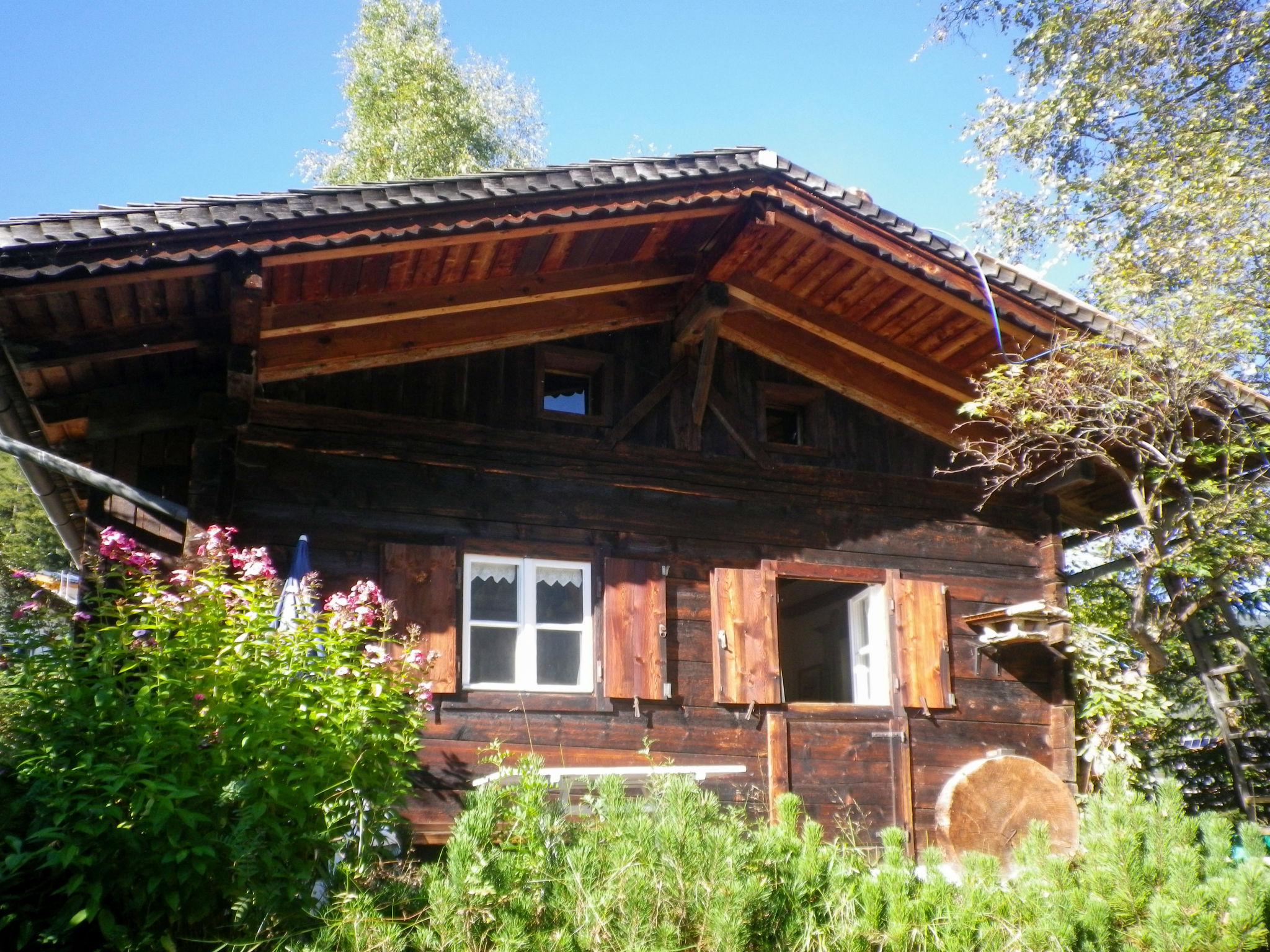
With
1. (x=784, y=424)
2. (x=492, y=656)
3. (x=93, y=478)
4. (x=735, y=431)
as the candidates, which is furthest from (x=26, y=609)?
(x=784, y=424)

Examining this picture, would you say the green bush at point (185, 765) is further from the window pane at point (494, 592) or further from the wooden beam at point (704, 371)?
the wooden beam at point (704, 371)

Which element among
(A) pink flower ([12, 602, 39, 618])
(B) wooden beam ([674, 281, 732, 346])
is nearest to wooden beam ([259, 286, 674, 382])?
(B) wooden beam ([674, 281, 732, 346])

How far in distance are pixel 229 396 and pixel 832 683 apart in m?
8.78

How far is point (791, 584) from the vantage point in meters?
13.0

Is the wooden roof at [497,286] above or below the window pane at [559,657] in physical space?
above

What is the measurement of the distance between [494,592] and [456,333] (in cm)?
188

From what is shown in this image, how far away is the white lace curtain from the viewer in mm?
8255

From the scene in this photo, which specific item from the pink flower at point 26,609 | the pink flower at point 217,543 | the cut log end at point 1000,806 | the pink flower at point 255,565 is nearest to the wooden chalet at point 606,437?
the cut log end at point 1000,806

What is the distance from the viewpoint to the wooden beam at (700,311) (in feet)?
29.0

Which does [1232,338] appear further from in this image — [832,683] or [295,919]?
[295,919]

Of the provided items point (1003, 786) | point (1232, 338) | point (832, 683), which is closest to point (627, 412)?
point (1003, 786)

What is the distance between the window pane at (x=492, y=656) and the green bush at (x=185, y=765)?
7.65 ft

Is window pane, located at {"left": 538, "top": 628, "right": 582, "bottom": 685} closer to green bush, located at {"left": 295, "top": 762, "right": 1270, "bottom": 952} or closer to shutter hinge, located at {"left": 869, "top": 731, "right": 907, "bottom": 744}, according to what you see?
shutter hinge, located at {"left": 869, "top": 731, "right": 907, "bottom": 744}

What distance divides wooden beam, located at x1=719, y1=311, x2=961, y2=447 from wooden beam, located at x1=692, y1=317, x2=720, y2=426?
0.48 metres
